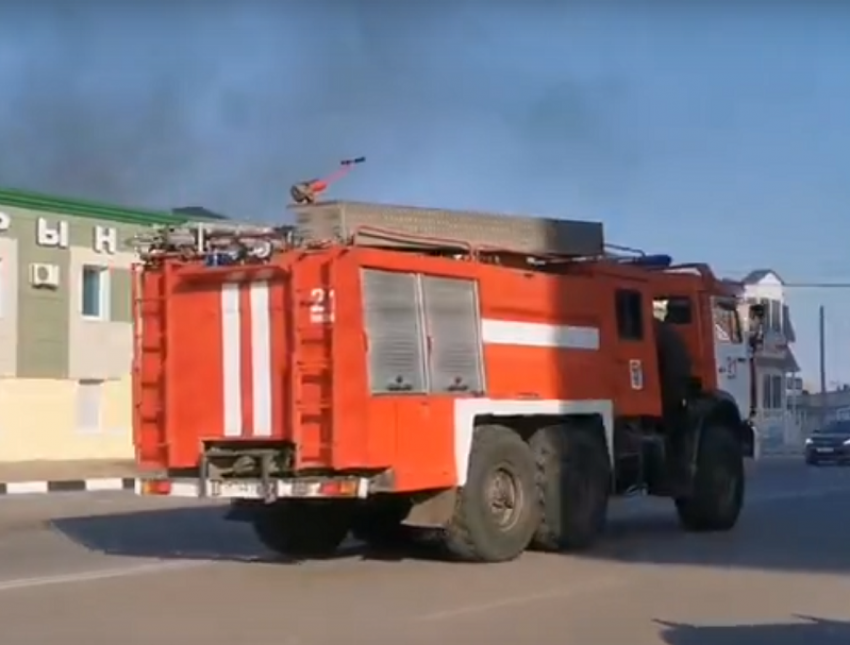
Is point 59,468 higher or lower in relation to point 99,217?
lower

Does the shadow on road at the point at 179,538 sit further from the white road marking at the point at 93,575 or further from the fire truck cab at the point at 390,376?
the white road marking at the point at 93,575

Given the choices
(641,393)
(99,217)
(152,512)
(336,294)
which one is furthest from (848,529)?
(99,217)

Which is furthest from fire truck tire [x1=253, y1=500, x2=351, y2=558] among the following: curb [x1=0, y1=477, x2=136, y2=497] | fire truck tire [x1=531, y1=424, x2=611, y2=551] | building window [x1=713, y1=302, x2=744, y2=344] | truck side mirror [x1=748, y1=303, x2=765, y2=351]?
curb [x1=0, y1=477, x2=136, y2=497]

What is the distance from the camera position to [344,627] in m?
10.9

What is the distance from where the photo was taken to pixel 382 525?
656 inches

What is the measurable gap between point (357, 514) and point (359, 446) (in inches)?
106

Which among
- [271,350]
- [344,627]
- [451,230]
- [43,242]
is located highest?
[43,242]

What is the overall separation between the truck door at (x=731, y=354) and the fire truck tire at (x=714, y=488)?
0.61 m

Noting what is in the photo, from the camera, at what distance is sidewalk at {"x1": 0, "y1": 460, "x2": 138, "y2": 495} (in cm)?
2975

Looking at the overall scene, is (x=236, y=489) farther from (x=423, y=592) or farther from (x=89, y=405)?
A: (x=89, y=405)

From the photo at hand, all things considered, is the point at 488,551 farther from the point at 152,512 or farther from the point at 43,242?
the point at 43,242

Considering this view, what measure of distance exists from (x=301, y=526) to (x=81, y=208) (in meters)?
24.8

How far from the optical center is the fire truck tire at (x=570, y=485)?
15.9m

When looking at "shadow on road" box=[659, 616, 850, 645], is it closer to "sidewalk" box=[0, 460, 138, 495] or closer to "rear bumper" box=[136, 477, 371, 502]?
"rear bumper" box=[136, 477, 371, 502]
